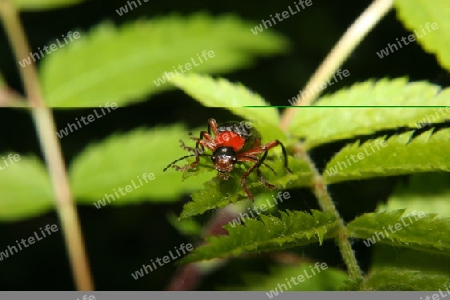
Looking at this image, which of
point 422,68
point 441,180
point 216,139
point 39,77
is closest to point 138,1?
point 39,77

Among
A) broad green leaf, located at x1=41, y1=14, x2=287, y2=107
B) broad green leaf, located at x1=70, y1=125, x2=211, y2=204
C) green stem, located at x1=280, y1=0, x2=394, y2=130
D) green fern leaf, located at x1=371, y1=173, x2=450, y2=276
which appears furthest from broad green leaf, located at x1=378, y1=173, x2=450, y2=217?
broad green leaf, located at x1=41, y1=14, x2=287, y2=107

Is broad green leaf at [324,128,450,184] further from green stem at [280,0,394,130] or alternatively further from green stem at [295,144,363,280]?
green stem at [280,0,394,130]

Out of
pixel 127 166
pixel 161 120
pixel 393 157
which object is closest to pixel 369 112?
pixel 393 157

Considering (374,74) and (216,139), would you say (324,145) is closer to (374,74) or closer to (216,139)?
(216,139)

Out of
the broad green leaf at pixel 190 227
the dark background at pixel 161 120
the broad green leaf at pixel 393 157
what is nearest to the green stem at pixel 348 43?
→ the dark background at pixel 161 120

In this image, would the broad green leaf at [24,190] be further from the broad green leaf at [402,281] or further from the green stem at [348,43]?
the broad green leaf at [402,281]
